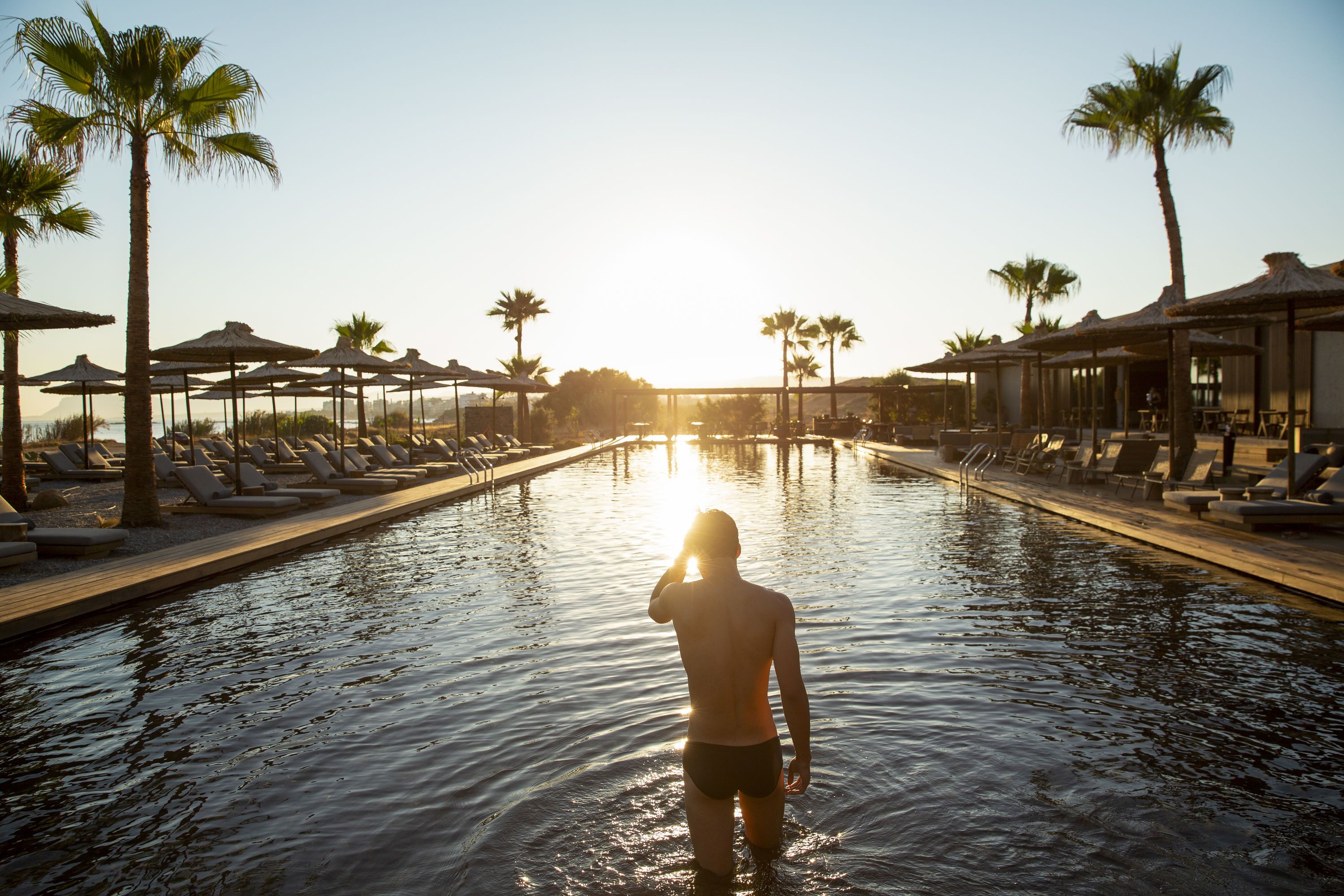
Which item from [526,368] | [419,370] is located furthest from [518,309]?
[419,370]

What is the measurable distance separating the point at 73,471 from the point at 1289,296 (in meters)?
25.0

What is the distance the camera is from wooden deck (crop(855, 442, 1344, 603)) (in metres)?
7.85

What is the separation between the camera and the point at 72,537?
32.3 feet

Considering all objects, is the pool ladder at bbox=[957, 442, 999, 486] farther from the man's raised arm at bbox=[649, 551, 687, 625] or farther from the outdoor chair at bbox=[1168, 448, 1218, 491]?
the man's raised arm at bbox=[649, 551, 687, 625]

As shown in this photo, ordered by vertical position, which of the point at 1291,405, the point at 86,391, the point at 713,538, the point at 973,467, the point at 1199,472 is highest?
the point at 86,391

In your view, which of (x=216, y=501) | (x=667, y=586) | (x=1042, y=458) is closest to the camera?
(x=667, y=586)

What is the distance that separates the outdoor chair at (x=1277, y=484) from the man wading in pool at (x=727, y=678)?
1032cm

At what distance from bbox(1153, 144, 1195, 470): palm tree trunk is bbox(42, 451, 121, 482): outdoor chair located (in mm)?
23079

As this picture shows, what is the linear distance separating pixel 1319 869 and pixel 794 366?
Result: 5098 cm

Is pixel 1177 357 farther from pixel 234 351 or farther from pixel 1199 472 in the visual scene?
pixel 234 351

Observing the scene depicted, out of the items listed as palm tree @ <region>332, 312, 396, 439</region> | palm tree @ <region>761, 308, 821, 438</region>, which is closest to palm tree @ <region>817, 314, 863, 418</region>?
palm tree @ <region>761, 308, 821, 438</region>

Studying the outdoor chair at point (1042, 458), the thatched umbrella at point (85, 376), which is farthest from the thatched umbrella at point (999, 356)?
the thatched umbrella at point (85, 376)

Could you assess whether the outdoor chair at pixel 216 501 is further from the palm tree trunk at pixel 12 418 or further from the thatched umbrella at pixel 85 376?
the thatched umbrella at pixel 85 376

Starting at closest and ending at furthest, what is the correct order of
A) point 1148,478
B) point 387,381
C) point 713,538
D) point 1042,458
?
point 713,538
point 1148,478
point 1042,458
point 387,381
